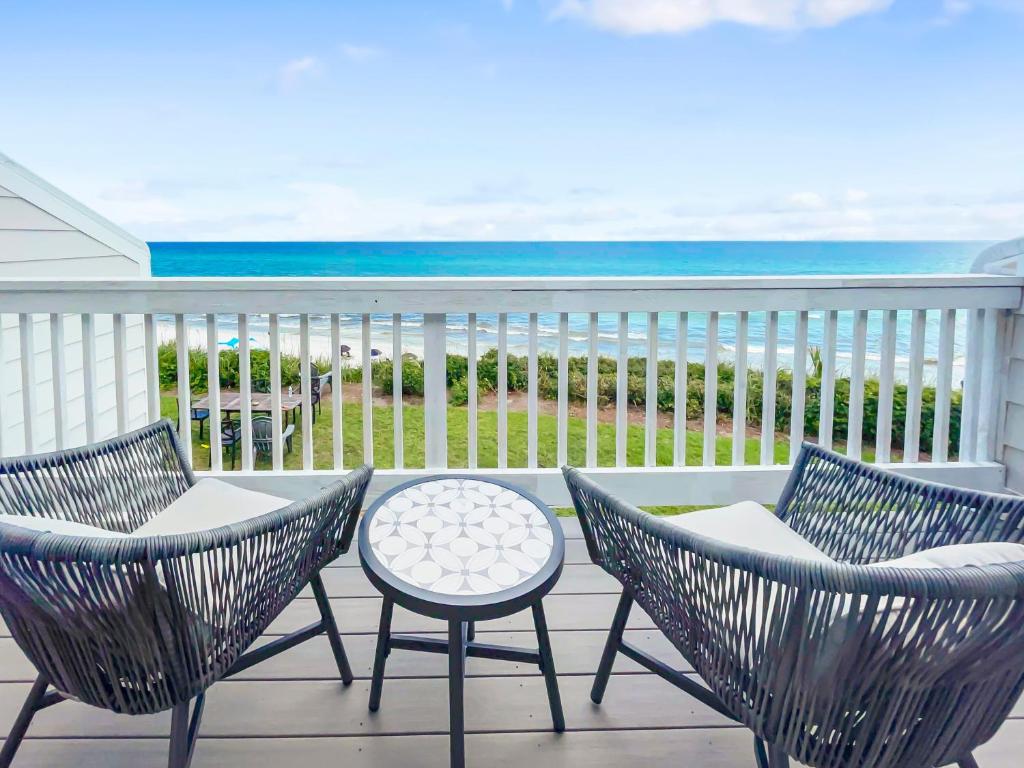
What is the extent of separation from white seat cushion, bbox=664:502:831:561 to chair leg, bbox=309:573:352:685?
0.86 meters

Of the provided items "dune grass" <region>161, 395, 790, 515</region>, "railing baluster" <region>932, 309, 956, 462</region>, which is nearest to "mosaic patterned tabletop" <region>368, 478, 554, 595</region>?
"railing baluster" <region>932, 309, 956, 462</region>

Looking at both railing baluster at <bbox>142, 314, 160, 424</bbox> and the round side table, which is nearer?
the round side table

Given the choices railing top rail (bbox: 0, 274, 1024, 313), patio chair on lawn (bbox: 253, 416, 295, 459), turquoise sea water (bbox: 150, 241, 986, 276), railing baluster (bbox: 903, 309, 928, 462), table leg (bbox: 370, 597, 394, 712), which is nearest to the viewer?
table leg (bbox: 370, 597, 394, 712)

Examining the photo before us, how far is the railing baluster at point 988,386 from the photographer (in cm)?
268

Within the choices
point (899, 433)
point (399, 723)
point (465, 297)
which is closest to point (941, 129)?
point (899, 433)

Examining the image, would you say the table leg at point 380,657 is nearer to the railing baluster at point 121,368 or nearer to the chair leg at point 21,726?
the chair leg at point 21,726

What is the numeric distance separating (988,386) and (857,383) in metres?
0.61

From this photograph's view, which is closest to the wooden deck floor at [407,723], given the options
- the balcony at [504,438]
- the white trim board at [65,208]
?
the balcony at [504,438]

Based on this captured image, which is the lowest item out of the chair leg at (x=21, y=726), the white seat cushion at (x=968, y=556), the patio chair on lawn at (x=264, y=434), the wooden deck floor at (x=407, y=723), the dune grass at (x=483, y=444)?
the dune grass at (x=483, y=444)

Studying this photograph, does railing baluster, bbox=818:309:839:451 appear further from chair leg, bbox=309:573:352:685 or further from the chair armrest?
chair leg, bbox=309:573:352:685

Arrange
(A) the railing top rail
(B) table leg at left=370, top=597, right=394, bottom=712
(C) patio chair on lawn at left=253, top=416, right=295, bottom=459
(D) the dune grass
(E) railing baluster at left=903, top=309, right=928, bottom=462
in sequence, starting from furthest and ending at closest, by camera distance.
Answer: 1. (D) the dune grass
2. (C) patio chair on lawn at left=253, top=416, right=295, bottom=459
3. (E) railing baluster at left=903, top=309, right=928, bottom=462
4. (A) the railing top rail
5. (B) table leg at left=370, top=597, right=394, bottom=712

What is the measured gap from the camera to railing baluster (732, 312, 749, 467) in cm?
256

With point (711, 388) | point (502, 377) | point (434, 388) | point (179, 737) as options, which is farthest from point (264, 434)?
point (179, 737)

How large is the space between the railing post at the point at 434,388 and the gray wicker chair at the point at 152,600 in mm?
1111
